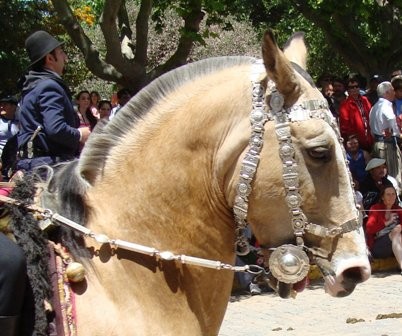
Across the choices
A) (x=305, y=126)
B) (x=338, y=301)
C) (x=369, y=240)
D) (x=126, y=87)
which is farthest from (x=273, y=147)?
(x=126, y=87)

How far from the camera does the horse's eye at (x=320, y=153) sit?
3.02 metres

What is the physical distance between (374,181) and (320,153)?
28.3 ft

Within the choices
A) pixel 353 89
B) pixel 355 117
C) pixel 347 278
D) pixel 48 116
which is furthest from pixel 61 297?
pixel 353 89

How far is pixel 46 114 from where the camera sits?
161 inches

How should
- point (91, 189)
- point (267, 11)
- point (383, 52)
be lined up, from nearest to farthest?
point (91, 189) → point (383, 52) → point (267, 11)

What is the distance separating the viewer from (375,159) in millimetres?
11383

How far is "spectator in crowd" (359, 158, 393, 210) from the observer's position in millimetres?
11203

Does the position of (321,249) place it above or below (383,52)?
below

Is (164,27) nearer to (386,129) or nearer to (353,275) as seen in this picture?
(386,129)

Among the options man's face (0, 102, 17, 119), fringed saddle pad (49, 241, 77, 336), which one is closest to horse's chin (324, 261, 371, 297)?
fringed saddle pad (49, 241, 77, 336)

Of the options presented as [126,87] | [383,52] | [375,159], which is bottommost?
[375,159]

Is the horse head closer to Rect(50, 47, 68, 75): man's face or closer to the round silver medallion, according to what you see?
the round silver medallion

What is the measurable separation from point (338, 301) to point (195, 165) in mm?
6941

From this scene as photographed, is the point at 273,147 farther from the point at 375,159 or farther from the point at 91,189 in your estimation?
the point at 375,159
